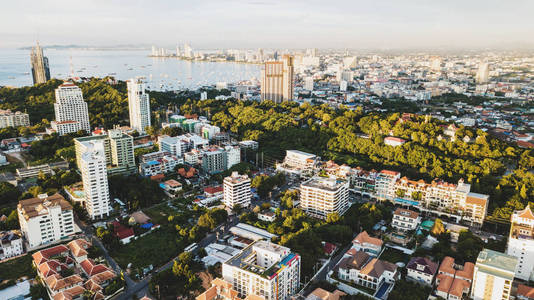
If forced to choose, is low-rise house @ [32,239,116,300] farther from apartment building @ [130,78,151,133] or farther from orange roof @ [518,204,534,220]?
apartment building @ [130,78,151,133]

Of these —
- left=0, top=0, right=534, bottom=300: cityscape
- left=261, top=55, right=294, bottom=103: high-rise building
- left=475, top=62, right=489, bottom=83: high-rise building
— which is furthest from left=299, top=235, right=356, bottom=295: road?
left=475, top=62, right=489, bottom=83: high-rise building

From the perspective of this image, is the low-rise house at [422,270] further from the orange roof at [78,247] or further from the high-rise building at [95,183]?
the high-rise building at [95,183]

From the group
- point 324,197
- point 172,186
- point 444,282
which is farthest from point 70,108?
point 444,282

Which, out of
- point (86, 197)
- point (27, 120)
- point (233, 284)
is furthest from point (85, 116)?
point (233, 284)

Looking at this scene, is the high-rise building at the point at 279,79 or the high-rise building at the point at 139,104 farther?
the high-rise building at the point at 279,79

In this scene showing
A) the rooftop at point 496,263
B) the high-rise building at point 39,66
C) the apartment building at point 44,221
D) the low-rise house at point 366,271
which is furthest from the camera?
the high-rise building at point 39,66

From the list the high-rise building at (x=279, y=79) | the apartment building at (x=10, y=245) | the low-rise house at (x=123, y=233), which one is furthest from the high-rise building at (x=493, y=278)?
the high-rise building at (x=279, y=79)

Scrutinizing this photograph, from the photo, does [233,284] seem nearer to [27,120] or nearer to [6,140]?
[6,140]

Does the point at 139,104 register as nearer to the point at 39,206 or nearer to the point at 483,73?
the point at 39,206

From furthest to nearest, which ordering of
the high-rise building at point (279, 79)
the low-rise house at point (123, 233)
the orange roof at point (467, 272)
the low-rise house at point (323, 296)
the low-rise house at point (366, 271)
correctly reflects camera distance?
the high-rise building at point (279, 79) → the low-rise house at point (123, 233) → the low-rise house at point (366, 271) → the orange roof at point (467, 272) → the low-rise house at point (323, 296)
